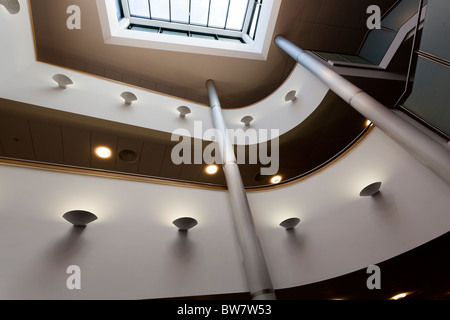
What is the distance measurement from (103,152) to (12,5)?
3.76 m

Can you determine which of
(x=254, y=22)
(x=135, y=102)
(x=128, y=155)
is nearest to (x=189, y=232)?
(x=128, y=155)

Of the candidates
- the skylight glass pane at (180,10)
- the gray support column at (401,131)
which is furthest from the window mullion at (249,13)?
the gray support column at (401,131)

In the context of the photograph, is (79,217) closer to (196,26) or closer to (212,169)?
(212,169)

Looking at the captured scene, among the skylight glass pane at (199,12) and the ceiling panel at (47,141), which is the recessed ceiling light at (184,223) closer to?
the ceiling panel at (47,141)

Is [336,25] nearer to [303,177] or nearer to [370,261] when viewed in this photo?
[303,177]

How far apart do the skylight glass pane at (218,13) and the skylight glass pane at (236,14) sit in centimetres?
23

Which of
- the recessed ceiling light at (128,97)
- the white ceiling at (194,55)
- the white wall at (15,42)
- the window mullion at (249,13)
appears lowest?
the recessed ceiling light at (128,97)

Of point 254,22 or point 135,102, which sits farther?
point 254,22

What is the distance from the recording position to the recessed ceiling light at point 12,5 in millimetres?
5049

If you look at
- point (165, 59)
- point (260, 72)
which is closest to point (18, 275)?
A: point (165, 59)

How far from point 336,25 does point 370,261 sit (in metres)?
8.03

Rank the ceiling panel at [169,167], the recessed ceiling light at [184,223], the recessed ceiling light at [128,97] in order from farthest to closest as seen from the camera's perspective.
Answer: the ceiling panel at [169,167]
the recessed ceiling light at [128,97]
the recessed ceiling light at [184,223]

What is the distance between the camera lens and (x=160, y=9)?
8883 millimetres

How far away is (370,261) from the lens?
3172 millimetres
